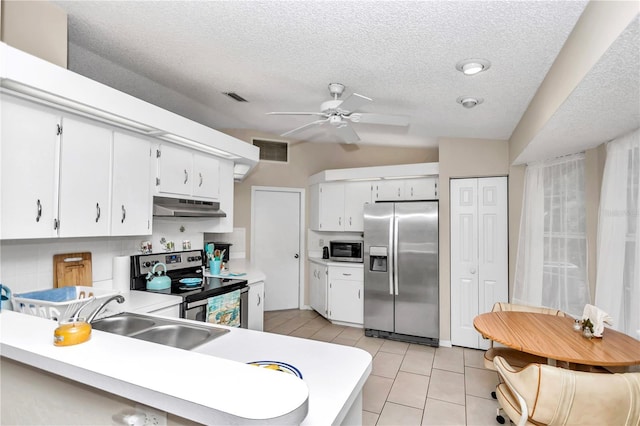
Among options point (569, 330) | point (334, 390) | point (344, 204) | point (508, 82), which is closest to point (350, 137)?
point (508, 82)

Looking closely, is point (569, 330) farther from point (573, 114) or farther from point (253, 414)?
point (253, 414)

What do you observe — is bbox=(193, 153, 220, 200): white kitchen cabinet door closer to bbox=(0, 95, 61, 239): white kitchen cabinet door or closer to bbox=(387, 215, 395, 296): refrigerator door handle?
bbox=(0, 95, 61, 239): white kitchen cabinet door

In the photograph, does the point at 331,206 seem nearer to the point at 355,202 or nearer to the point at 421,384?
the point at 355,202

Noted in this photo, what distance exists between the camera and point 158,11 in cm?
193

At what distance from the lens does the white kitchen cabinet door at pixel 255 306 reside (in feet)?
11.4

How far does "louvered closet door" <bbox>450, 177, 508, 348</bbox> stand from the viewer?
Answer: 386 centimetres

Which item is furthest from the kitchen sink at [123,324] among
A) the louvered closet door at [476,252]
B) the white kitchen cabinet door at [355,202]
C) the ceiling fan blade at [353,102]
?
the white kitchen cabinet door at [355,202]

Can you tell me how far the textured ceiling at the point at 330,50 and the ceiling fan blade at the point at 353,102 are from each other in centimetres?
21

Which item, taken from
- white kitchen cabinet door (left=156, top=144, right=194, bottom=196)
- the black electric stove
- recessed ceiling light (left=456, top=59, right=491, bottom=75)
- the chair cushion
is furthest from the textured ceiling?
the chair cushion

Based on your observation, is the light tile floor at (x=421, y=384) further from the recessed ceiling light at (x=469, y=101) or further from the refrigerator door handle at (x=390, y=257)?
the recessed ceiling light at (x=469, y=101)

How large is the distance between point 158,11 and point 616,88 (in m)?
2.47

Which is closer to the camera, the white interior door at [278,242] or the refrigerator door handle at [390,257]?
the refrigerator door handle at [390,257]

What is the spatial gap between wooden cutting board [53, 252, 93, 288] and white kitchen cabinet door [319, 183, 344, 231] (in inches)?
130

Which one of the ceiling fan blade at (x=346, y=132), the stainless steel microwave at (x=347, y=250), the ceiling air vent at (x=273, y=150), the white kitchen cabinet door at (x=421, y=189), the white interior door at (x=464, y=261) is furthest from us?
the ceiling air vent at (x=273, y=150)
